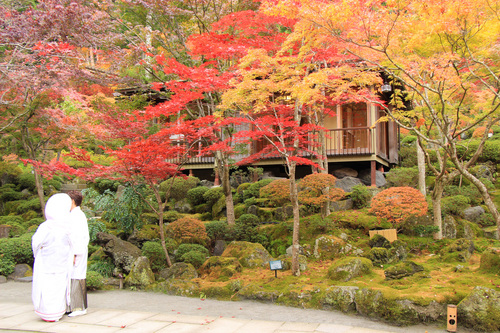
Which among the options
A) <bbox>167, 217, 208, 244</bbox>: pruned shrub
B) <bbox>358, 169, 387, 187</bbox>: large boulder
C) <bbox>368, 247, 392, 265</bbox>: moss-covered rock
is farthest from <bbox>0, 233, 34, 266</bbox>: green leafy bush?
<bbox>358, 169, 387, 187</bbox>: large boulder

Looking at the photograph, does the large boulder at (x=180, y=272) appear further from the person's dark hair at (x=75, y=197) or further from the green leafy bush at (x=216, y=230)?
the person's dark hair at (x=75, y=197)

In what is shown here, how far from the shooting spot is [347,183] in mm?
14656

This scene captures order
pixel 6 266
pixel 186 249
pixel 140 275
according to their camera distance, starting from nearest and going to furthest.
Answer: pixel 140 275 → pixel 6 266 → pixel 186 249

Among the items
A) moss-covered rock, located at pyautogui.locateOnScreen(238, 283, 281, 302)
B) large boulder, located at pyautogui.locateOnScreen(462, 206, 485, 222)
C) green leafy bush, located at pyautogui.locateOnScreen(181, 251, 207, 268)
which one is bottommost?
moss-covered rock, located at pyautogui.locateOnScreen(238, 283, 281, 302)

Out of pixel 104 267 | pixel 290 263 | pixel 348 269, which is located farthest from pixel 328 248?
pixel 104 267

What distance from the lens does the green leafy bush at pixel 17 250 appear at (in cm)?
995

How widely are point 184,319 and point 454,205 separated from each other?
31.7ft

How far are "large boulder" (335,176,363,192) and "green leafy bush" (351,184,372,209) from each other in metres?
1.33

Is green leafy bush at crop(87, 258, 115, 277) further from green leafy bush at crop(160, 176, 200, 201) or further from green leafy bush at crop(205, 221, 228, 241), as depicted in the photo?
green leafy bush at crop(160, 176, 200, 201)

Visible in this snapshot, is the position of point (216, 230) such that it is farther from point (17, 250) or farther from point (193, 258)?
point (17, 250)

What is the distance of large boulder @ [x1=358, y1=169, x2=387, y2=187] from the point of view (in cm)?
1529

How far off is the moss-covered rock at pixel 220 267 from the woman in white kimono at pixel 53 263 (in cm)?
363

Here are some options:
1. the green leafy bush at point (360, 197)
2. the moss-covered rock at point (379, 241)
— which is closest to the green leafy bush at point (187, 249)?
the moss-covered rock at point (379, 241)

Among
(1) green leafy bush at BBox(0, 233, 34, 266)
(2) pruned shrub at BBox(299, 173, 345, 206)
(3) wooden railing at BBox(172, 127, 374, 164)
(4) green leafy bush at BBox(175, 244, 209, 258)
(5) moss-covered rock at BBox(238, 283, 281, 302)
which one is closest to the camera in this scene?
(5) moss-covered rock at BBox(238, 283, 281, 302)
